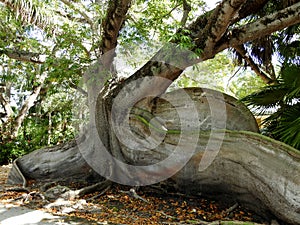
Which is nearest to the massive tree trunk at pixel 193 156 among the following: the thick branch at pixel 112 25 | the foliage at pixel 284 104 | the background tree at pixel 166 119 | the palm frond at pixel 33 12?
the background tree at pixel 166 119

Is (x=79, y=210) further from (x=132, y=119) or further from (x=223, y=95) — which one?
(x=223, y=95)

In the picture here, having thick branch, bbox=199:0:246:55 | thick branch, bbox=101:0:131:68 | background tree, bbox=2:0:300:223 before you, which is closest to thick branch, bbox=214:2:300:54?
background tree, bbox=2:0:300:223

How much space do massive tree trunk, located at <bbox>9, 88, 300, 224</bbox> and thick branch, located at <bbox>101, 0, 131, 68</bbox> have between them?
3.27ft

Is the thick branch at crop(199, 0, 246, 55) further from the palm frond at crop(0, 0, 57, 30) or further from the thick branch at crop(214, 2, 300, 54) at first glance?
the palm frond at crop(0, 0, 57, 30)

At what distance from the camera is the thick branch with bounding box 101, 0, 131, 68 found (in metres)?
5.21

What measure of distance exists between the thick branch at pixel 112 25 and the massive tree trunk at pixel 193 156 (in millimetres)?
998

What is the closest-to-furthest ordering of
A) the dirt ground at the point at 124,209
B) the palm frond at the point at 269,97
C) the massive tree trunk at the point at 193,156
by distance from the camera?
the massive tree trunk at the point at 193,156
the dirt ground at the point at 124,209
the palm frond at the point at 269,97

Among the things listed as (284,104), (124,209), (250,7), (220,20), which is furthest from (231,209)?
(250,7)

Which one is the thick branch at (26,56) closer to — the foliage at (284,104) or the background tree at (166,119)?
the background tree at (166,119)

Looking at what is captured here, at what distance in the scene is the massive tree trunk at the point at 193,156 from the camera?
3.55 m

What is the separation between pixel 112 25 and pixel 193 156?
291 cm

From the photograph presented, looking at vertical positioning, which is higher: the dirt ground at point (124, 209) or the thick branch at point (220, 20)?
the thick branch at point (220, 20)

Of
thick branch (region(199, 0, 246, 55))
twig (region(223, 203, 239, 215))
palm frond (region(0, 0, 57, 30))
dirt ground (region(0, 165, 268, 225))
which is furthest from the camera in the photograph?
palm frond (region(0, 0, 57, 30))

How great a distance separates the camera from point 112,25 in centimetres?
546
